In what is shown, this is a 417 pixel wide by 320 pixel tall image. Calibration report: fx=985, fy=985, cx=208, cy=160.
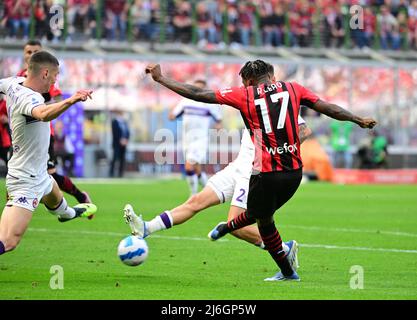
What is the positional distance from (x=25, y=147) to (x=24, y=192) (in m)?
0.46

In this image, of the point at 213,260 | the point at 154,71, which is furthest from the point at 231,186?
the point at 154,71

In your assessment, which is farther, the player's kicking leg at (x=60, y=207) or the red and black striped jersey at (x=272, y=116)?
the player's kicking leg at (x=60, y=207)

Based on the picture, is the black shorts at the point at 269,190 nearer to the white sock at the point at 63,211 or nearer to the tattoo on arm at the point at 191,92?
the tattoo on arm at the point at 191,92

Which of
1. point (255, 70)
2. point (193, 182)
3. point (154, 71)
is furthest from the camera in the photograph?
point (193, 182)

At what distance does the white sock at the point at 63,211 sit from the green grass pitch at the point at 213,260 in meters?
0.54

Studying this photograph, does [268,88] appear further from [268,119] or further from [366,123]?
[366,123]

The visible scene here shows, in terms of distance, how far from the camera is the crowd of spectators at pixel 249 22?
36938mm

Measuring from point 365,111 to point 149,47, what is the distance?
9.63 metres

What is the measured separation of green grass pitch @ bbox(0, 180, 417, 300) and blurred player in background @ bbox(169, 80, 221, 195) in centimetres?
161

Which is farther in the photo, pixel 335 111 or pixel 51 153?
pixel 51 153

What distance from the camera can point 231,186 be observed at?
11086mm

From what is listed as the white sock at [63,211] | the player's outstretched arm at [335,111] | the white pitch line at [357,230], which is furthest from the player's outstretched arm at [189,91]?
the white pitch line at [357,230]
